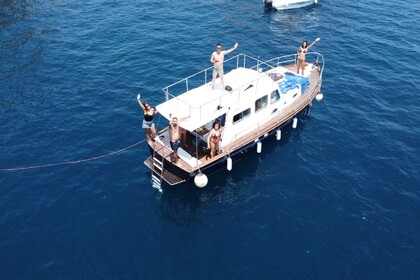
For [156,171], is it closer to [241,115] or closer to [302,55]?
[241,115]

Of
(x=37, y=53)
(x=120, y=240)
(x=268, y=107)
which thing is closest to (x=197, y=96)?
(x=268, y=107)

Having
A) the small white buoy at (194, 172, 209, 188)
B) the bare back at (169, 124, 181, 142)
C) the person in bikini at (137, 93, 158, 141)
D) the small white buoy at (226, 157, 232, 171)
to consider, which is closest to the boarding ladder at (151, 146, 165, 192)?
the person in bikini at (137, 93, 158, 141)

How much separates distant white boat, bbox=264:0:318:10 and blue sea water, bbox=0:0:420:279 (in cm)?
485

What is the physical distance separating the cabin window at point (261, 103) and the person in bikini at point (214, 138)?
412cm

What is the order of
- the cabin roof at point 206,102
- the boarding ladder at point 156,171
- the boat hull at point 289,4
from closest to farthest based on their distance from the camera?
the cabin roof at point 206,102, the boarding ladder at point 156,171, the boat hull at point 289,4

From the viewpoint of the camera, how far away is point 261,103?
2752 centimetres

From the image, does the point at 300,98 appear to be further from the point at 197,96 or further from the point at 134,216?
the point at 134,216

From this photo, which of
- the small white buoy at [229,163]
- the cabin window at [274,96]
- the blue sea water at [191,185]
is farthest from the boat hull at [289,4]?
the small white buoy at [229,163]

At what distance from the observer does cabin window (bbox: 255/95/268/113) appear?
2726 cm

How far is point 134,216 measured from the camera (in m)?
23.6

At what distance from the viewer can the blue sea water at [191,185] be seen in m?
21.3

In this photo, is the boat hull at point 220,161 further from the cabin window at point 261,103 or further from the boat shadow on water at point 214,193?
the cabin window at point 261,103

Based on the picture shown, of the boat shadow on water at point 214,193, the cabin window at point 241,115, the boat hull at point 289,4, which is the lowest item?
the boat shadow on water at point 214,193

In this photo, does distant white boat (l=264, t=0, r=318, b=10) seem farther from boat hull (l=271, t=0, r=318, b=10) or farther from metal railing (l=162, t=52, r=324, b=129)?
metal railing (l=162, t=52, r=324, b=129)
